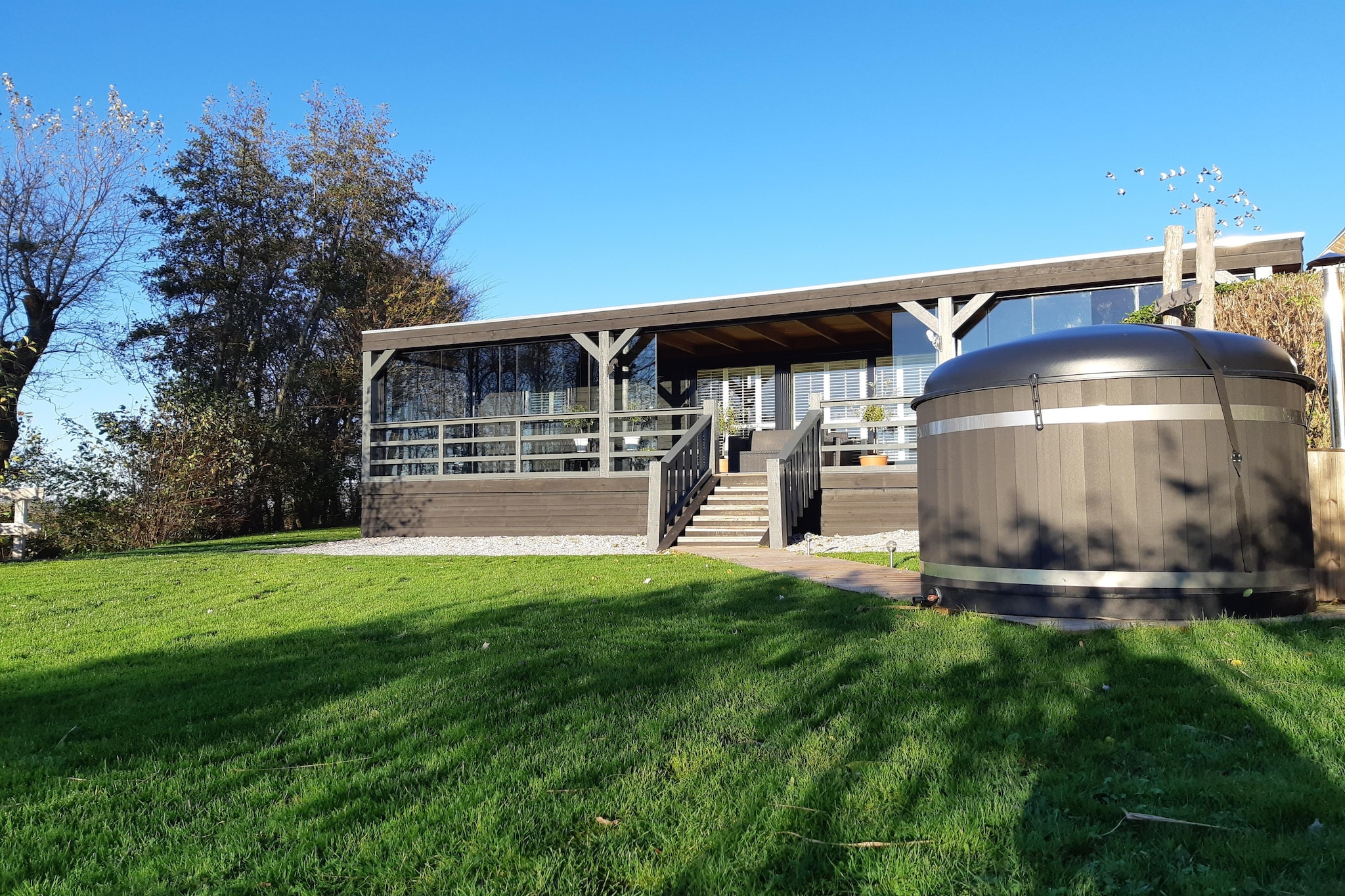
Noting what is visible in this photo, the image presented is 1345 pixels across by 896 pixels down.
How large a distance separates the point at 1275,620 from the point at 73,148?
22151 mm

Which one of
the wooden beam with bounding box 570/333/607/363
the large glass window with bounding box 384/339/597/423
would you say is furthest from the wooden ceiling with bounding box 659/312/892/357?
the large glass window with bounding box 384/339/597/423

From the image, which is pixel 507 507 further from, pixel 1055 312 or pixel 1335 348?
pixel 1335 348

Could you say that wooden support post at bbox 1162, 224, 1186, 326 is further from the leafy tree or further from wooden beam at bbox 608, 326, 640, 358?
the leafy tree

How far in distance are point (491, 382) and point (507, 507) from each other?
3.00m

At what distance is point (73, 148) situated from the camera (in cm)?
1834

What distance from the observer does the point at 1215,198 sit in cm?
2338

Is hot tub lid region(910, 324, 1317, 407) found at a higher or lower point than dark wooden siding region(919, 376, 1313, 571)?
higher

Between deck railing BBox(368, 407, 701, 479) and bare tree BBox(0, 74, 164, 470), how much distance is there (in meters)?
8.47

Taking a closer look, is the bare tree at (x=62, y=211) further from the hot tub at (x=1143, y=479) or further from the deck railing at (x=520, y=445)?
the hot tub at (x=1143, y=479)

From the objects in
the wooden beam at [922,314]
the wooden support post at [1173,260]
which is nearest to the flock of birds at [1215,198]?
the wooden beam at [922,314]

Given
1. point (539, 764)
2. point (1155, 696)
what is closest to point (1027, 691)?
point (1155, 696)

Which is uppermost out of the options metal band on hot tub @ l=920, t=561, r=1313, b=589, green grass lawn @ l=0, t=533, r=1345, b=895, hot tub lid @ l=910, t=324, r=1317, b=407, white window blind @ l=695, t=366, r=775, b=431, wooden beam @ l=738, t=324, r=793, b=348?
wooden beam @ l=738, t=324, r=793, b=348

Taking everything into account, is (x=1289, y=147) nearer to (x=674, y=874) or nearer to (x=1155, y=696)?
(x=1155, y=696)

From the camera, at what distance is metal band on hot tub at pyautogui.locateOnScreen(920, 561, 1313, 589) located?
421cm
